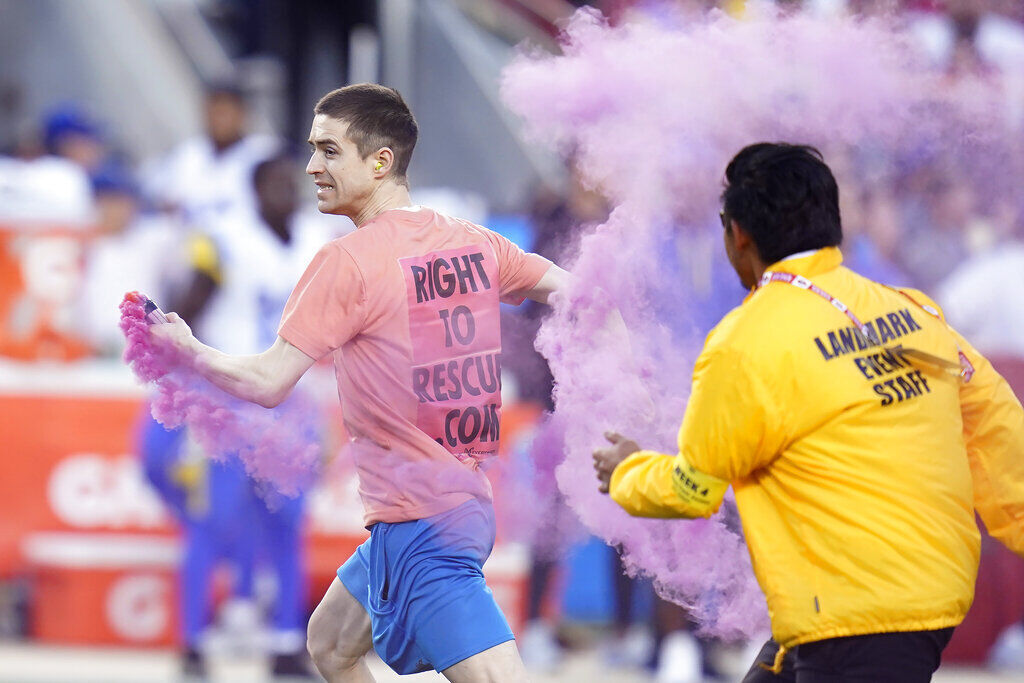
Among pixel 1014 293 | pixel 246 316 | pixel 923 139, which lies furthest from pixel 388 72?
pixel 923 139

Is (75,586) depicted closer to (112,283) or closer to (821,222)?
(112,283)

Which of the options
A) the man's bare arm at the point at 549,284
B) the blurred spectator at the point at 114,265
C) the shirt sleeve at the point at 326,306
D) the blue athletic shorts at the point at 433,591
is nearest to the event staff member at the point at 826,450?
the blue athletic shorts at the point at 433,591

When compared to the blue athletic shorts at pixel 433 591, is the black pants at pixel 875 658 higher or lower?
lower

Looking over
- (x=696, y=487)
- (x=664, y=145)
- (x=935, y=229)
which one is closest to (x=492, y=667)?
(x=696, y=487)

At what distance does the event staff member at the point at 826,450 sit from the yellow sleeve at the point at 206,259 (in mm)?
4150

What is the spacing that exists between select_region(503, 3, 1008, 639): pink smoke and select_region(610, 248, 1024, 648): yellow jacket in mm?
890

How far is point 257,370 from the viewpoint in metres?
3.66

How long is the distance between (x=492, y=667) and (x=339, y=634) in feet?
2.16

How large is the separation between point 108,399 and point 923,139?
483 centimetres

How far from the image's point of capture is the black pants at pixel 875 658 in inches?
130

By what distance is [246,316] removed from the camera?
7223mm

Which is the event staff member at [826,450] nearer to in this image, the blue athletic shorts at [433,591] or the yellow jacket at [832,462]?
the yellow jacket at [832,462]

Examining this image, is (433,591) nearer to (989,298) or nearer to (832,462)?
(832,462)

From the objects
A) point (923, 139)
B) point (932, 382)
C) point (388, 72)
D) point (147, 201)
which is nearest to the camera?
point (932, 382)
